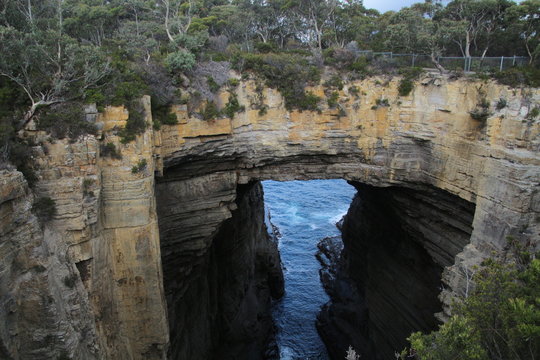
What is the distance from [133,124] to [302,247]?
1192 inches

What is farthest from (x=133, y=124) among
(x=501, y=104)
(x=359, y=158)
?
(x=501, y=104)

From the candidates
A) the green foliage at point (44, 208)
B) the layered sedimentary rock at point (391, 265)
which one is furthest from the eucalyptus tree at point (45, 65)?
the layered sedimentary rock at point (391, 265)

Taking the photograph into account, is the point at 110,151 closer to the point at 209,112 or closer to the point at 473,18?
the point at 209,112

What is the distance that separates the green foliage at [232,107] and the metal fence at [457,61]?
25.1ft

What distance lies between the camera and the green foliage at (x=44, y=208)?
12.0m

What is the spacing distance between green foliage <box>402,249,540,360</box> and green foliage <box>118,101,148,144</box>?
1072 cm

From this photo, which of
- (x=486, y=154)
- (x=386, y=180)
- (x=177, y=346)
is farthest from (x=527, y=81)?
(x=177, y=346)

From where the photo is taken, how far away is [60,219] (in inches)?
494

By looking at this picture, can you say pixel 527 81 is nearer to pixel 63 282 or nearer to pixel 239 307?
pixel 63 282

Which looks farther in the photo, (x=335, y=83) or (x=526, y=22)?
(x=526, y=22)

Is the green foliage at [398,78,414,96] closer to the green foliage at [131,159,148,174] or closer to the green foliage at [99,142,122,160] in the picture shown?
the green foliage at [131,159,148,174]

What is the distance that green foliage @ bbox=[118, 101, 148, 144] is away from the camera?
14.3 metres

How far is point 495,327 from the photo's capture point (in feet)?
31.0

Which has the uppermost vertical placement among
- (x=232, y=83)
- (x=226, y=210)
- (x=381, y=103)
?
(x=232, y=83)
